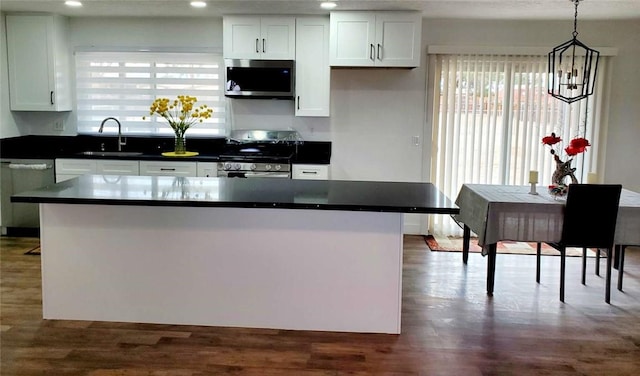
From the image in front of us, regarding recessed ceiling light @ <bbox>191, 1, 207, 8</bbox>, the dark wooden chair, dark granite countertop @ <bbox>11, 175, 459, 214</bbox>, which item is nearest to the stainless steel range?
recessed ceiling light @ <bbox>191, 1, 207, 8</bbox>

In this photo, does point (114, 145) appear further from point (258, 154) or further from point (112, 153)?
point (258, 154)

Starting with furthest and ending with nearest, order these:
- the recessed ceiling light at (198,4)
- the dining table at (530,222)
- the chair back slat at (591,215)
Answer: the recessed ceiling light at (198,4) → the dining table at (530,222) → the chair back slat at (591,215)

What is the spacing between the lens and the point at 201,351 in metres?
3.10

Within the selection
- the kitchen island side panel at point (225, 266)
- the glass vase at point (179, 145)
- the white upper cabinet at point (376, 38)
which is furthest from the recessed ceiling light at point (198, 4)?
the kitchen island side panel at point (225, 266)

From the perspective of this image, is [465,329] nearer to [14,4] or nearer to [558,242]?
[558,242]

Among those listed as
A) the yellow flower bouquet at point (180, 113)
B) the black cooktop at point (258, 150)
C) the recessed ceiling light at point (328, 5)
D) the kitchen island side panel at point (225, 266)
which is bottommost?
the kitchen island side panel at point (225, 266)

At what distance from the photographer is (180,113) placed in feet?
19.4

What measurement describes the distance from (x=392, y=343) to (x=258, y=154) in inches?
115

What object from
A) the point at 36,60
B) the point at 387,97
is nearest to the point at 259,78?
the point at 387,97

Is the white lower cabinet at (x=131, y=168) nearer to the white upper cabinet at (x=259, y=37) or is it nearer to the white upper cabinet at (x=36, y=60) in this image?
the white upper cabinet at (x=36, y=60)

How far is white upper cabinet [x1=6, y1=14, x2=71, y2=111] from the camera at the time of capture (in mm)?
5527

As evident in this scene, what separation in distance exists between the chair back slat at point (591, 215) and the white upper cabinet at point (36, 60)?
4.95m

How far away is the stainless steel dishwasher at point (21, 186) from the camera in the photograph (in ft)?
17.9

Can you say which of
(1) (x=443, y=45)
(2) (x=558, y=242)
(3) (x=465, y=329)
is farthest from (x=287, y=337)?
(1) (x=443, y=45)
